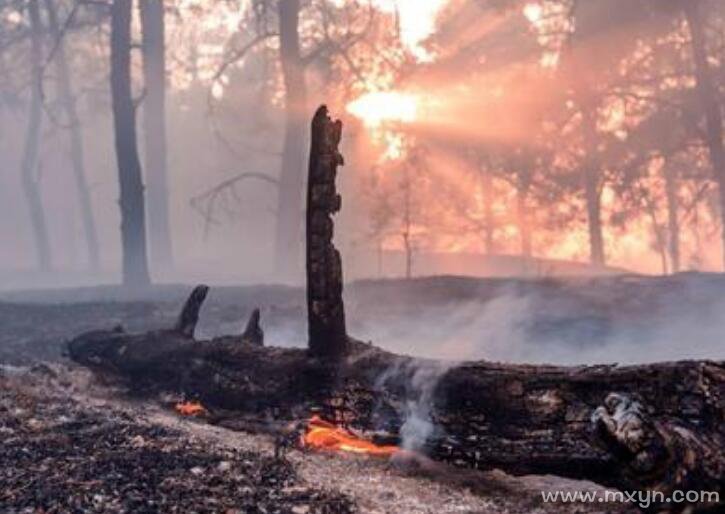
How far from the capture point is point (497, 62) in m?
32.9

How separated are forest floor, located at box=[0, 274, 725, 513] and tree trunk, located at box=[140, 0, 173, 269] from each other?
15.0 meters

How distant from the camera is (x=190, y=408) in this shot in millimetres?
8586

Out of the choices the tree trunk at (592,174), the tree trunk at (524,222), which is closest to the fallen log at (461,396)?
the tree trunk at (592,174)

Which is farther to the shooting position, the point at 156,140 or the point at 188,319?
the point at 156,140

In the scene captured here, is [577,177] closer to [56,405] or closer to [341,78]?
[341,78]

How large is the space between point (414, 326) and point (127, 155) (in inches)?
443

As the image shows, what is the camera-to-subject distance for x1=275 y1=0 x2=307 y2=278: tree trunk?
25.8 m

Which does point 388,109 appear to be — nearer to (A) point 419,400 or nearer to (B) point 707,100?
(B) point 707,100

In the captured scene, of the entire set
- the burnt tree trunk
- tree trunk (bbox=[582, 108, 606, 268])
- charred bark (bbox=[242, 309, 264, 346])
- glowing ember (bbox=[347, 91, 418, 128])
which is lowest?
charred bark (bbox=[242, 309, 264, 346])

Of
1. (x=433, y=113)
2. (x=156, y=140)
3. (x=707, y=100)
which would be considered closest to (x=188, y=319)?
(x=707, y=100)

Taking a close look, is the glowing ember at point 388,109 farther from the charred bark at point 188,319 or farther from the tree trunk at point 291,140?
the charred bark at point 188,319

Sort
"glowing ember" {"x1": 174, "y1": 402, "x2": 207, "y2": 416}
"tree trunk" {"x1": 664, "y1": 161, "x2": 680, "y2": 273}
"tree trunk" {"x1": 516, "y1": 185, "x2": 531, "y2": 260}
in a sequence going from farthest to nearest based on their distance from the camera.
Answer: "tree trunk" {"x1": 516, "y1": 185, "x2": 531, "y2": 260}
"tree trunk" {"x1": 664, "y1": 161, "x2": 680, "y2": 273}
"glowing ember" {"x1": 174, "y1": 402, "x2": 207, "y2": 416}

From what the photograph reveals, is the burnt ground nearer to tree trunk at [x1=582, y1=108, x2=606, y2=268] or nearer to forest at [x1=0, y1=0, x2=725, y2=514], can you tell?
forest at [x1=0, y1=0, x2=725, y2=514]

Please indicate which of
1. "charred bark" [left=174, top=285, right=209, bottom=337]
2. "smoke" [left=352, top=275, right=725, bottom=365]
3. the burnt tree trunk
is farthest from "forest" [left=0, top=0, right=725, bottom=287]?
the burnt tree trunk
